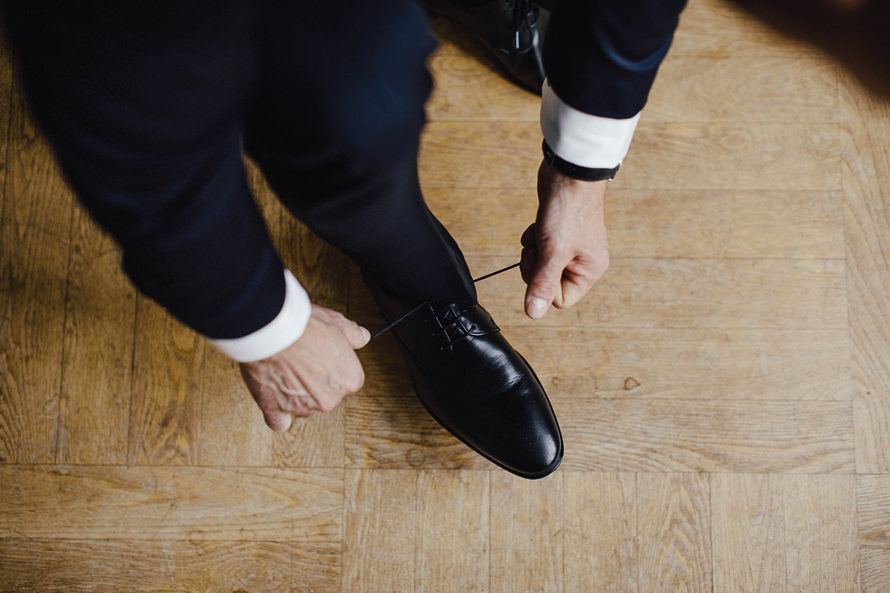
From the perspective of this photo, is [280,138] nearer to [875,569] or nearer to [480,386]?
[480,386]

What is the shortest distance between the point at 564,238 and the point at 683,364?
341mm

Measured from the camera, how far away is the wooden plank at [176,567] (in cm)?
77

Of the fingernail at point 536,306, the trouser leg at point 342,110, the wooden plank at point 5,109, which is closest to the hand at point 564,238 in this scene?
the fingernail at point 536,306

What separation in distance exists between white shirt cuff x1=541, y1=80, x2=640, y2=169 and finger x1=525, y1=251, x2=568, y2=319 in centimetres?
10

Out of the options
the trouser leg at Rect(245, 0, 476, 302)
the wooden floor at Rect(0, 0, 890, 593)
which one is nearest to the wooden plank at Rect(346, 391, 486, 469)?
the wooden floor at Rect(0, 0, 890, 593)

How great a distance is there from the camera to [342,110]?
42 cm

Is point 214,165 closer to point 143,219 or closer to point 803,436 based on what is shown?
point 143,219

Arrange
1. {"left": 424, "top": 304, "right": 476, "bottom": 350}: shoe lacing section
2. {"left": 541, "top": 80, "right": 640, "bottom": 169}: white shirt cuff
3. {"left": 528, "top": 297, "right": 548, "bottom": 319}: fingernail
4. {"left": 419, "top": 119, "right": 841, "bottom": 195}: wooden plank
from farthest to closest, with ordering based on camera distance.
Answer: {"left": 419, "top": 119, "right": 841, "bottom": 195}: wooden plank < {"left": 424, "top": 304, "right": 476, "bottom": 350}: shoe lacing section < {"left": 528, "top": 297, "right": 548, "bottom": 319}: fingernail < {"left": 541, "top": 80, "right": 640, "bottom": 169}: white shirt cuff

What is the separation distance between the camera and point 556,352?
0.80 meters

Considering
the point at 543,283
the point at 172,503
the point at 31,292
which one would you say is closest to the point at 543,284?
the point at 543,283

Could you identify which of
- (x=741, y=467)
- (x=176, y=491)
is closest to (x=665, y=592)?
(x=741, y=467)

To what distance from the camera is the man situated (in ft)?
1.13

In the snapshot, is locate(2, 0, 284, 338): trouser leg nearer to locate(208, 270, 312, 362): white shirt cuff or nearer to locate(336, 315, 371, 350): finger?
locate(208, 270, 312, 362): white shirt cuff

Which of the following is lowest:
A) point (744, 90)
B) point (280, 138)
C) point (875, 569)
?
point (875, 569)
